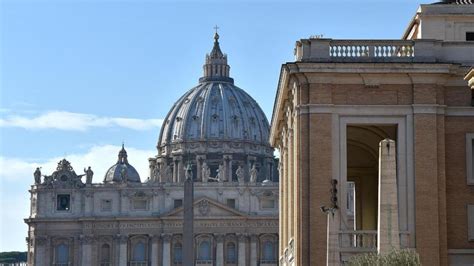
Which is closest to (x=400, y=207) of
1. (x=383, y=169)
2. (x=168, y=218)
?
(x=383, y=169)

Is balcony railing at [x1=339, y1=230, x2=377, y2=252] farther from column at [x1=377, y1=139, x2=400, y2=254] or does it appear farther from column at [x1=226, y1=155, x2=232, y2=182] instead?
column at [x1=226, y1=155, x2=232, y2=182]

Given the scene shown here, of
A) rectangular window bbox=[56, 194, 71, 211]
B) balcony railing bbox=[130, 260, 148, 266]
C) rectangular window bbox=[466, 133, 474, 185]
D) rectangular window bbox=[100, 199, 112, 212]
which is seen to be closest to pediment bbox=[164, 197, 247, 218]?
balcony railing bbox=[130, 260, 148, 266]

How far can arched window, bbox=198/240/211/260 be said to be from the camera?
15738cm

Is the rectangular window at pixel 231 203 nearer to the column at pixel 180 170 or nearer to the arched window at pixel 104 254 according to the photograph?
the arched window at pixel 104 254

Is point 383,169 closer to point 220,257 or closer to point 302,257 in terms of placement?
point 302,257

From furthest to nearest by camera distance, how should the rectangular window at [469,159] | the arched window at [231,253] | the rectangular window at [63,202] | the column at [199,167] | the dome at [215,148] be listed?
the dome at [215,148] < the column at [199,167] < the rectangular window at [63,202] < the arched window at [231,253] < the rectangular window at [469,159]

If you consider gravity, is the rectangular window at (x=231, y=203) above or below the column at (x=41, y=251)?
above

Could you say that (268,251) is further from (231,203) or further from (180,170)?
(180,170)

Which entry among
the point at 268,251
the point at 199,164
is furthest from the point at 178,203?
the point at 199,164

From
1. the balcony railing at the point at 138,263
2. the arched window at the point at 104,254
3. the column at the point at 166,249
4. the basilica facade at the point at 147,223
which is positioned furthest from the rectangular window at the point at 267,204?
the arched window at the point at 104,254

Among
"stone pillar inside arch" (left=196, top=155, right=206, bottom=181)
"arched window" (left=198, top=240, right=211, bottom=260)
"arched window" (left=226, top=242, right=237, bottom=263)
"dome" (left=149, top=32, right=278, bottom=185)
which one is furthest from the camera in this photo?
"dome" (left=149, top=32, right=278, bottom=185)

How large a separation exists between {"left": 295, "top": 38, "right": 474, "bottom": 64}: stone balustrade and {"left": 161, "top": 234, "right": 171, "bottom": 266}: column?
115 m

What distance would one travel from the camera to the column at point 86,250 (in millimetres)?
156875

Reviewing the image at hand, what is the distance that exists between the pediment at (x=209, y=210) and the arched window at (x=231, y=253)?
423 cm
